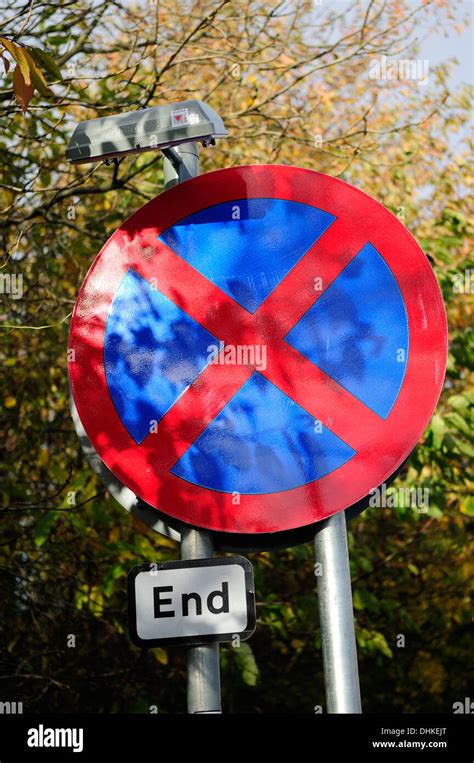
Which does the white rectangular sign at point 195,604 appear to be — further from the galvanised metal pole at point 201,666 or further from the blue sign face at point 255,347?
the blue sign face at point 255,347

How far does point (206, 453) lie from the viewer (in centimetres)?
245

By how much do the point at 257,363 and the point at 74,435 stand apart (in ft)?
15.0

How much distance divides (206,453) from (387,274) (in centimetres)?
63

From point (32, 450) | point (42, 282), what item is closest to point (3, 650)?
point (32, 450)

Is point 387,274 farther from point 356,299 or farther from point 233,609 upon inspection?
point 233,609

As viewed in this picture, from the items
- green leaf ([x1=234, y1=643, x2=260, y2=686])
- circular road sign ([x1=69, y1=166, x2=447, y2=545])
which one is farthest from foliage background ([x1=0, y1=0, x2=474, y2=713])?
circular road sign ([x1=69, y1=166, x2=447, y2=545])

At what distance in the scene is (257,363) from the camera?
2482 millimetres

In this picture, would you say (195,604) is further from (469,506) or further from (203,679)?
(469,506)

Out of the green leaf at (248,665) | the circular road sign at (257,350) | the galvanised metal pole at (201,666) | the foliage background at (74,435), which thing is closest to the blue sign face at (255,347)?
the circular road sign at (257,350)

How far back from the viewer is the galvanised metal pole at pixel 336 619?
7.72 feet

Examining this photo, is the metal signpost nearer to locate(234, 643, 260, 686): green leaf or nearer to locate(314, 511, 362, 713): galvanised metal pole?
locate(314, 511, 362, 713): galvanised metal pole

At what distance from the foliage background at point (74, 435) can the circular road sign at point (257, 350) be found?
5.56ft

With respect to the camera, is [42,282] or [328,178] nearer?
[328,178]

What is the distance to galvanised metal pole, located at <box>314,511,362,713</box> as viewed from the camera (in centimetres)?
235
